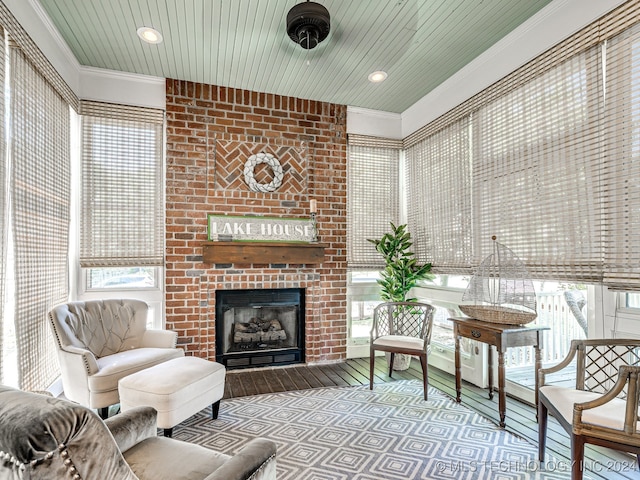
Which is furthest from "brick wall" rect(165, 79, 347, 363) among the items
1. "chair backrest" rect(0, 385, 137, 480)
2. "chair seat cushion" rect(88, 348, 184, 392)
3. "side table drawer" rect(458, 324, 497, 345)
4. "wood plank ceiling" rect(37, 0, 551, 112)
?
"chair backrest" rect(0, 385, 137, 480)

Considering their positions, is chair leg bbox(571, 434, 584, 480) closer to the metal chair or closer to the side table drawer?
the side table drawer

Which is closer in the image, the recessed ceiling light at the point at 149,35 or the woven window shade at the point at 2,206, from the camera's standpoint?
the woven window shade at the point at 2,206

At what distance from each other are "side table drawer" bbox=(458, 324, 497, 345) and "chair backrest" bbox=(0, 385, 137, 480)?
2399 millimetres

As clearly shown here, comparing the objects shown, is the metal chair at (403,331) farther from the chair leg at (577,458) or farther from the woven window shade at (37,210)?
the woven window shade at (37,210)

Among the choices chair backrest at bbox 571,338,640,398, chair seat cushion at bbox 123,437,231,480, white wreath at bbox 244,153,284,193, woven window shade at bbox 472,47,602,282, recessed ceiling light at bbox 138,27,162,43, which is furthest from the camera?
white wreath at bbox 244,153,284,193

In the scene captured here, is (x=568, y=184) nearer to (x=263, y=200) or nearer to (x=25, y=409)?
(x=263, y=200)

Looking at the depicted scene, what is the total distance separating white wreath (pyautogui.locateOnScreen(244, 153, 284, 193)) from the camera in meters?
3.87

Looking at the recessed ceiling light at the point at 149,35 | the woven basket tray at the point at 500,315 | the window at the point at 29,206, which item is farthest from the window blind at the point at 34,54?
the woven basket tray at the point at 500,315

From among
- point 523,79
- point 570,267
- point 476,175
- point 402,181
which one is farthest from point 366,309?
point 523,79

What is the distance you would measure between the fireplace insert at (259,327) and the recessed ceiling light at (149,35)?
2339 mm

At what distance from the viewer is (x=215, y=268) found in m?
3.76

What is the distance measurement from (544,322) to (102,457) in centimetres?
337

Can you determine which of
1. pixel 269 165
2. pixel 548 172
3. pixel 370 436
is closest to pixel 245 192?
pixel 269 165

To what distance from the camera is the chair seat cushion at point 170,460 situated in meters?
1.32
